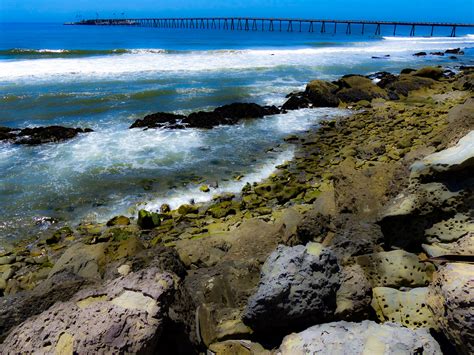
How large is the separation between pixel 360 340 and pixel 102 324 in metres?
1.84

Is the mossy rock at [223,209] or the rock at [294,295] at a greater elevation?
the rock at [294,295]

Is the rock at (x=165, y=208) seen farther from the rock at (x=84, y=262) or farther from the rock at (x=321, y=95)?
the rock at (x=321, y=95)

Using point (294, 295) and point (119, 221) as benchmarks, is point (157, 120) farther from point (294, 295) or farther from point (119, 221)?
point (294, 295)

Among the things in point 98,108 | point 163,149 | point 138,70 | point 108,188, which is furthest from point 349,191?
point 138,70

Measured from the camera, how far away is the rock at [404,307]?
3160 mm

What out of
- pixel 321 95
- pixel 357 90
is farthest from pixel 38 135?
pixel 357 90

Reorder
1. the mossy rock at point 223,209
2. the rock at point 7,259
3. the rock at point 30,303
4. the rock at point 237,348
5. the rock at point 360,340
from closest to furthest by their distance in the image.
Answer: the rock at point 360,340
the rock at point 30,303
the rock at point 237,348
the rock at point 7,259
the mossy rock at point 223,209

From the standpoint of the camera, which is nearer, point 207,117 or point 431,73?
point 207,117

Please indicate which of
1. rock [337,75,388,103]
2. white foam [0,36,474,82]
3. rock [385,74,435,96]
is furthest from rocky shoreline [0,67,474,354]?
white foam [0,36,474,82]

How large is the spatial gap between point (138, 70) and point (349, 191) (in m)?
23.3

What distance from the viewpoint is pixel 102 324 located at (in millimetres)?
2662

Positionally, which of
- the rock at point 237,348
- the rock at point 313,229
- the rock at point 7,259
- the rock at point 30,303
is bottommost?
the rock at point 7,259

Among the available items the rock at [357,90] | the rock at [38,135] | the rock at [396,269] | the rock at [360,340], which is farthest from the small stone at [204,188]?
the rock at [357,90]

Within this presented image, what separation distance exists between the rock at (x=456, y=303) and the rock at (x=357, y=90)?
1379 centimetres
